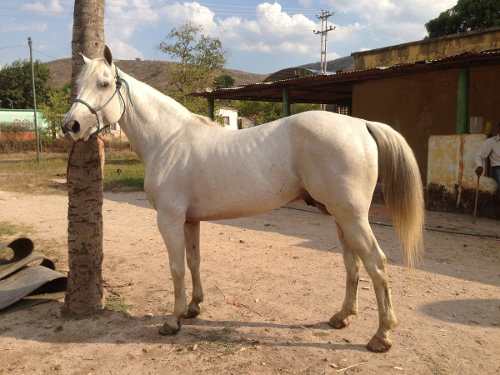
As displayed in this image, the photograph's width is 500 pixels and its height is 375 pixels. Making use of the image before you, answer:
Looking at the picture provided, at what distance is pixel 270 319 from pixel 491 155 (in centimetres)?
584

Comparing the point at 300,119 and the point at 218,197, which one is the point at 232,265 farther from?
the point at 300,119

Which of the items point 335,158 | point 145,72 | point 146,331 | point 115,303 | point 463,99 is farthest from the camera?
point 145,72

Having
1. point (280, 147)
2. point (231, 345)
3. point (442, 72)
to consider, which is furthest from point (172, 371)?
point (442, 72)

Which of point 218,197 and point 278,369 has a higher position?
point 218,197

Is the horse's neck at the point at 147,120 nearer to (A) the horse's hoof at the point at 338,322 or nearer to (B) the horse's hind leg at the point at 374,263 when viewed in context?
(B) the horse's hind leg at the point at 374,263

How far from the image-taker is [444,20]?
30516 millimetres

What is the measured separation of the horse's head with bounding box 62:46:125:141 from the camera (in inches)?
119

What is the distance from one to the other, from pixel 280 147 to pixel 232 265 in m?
2.50

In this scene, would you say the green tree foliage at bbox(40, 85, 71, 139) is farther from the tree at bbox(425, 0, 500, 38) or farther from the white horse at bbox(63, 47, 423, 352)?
the tree at bbox(425, 0, 500, 38)

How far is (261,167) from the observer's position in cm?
311

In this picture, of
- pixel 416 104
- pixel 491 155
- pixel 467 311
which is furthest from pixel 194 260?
pixel 416 104

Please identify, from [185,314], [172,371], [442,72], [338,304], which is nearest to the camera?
[172,371]

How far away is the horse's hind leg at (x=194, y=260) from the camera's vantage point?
3674mm

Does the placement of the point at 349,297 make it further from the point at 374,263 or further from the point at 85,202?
the point at 85,202
